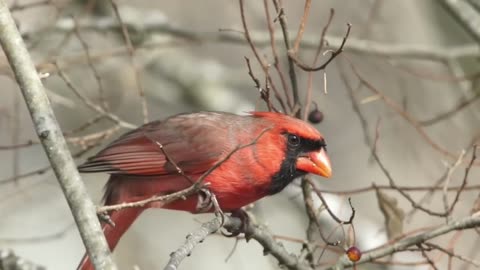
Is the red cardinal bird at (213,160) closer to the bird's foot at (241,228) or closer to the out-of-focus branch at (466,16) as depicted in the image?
the bird's foot at (241,228)

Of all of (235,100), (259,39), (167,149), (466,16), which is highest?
(466,16)

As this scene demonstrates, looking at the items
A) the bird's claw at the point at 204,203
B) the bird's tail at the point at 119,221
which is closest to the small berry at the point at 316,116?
the bird's claw at the point at 204,203

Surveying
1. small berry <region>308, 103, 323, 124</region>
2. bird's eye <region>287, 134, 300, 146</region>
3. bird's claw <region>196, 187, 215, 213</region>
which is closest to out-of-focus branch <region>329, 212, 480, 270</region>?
bird's claw <region>196, 187, 215, 213</region>

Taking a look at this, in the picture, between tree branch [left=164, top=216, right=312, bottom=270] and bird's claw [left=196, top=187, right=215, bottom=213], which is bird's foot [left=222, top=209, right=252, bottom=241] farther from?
bird's claw [left=196, top=187, right=215, bottom=213]

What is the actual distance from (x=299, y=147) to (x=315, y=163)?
88mm

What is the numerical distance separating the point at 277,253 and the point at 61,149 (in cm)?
97

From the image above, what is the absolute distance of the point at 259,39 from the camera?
559cm

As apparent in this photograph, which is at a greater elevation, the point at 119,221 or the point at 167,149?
the point at 167,149

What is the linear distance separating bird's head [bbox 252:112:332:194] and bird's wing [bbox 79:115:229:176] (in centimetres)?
23

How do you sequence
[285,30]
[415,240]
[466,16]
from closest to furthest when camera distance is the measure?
[415,240], [285,30], [466,16]

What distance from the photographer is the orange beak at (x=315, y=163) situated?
3.54 metres

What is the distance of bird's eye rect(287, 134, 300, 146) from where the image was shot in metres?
3.59

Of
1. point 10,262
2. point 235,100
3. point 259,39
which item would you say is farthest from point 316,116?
point 235,100

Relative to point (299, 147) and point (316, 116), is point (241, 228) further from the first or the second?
point (316, 116)
